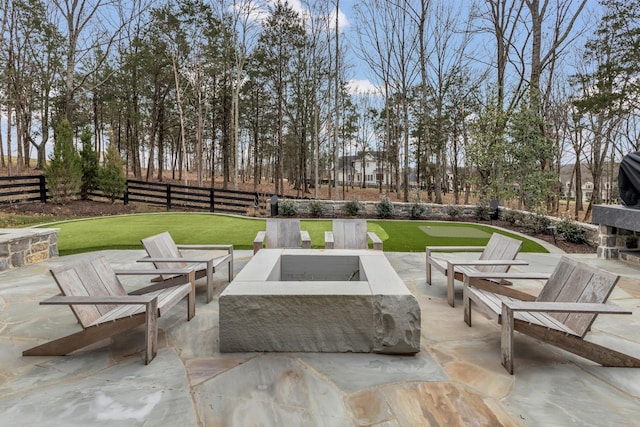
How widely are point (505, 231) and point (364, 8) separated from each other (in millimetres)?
13599

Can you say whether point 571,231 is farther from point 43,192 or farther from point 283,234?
point 43,192

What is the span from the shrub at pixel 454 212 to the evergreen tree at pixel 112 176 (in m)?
12.9

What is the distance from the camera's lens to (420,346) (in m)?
2.72

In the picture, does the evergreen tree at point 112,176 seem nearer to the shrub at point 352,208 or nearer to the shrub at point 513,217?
the shrub at point 352,208

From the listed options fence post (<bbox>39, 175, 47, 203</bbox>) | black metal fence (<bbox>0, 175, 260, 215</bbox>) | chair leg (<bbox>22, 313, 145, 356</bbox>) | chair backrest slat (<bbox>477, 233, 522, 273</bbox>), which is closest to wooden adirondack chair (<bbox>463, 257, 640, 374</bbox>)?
chair backrest slat (<bbox>477, 233, 522, 273</bbox>)

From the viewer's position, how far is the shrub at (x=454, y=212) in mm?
11961

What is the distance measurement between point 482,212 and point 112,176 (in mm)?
14242

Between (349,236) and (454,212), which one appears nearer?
(349,236)

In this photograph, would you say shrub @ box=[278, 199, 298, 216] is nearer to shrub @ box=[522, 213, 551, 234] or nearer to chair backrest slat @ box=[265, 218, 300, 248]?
chair backrest slat @ box=[265, 218, 300, 248]

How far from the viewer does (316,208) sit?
38.5 ft

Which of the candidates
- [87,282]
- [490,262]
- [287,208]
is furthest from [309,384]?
[287,208]

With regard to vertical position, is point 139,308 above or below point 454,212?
below

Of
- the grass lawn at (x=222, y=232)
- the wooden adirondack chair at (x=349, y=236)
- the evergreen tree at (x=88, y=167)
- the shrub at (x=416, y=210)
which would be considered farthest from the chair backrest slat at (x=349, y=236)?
the evergreen tree at (x=88, y=167)

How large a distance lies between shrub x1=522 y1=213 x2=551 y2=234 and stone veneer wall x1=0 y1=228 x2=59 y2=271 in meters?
10.6
